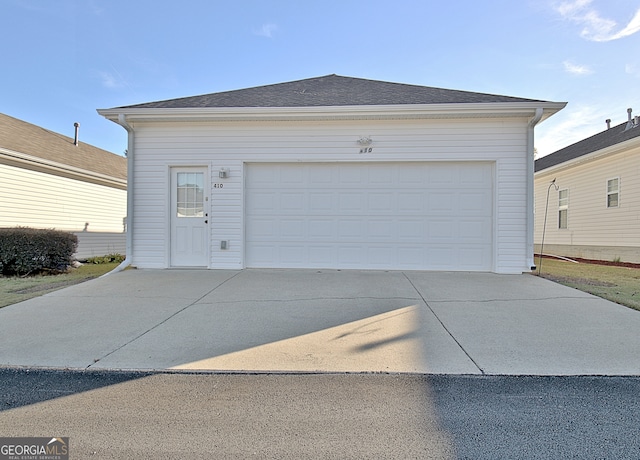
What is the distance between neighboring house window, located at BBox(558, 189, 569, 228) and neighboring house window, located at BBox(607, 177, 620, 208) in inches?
88.8

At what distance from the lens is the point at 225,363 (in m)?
3.37

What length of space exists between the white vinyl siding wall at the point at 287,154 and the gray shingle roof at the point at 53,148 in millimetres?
4819

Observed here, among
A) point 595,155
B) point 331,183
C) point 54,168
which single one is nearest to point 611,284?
point 331,183

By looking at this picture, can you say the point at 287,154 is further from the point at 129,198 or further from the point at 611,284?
the point at 611,284

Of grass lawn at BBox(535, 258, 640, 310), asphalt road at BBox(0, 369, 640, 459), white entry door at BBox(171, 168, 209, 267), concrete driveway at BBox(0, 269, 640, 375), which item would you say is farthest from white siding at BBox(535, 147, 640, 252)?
white entry door at BBox(171, 168, 209, 267)

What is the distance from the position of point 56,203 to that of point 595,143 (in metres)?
19.7

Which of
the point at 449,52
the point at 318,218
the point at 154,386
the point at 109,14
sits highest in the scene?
the point at 109,14

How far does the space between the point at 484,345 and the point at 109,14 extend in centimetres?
1328

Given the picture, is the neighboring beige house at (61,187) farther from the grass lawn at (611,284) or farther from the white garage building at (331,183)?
the grass lawn at (611,284)

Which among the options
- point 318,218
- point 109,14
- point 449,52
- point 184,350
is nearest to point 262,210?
point 318,218

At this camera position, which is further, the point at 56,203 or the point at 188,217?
the point at 56,203

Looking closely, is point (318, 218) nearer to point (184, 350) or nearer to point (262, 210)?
point (262, 210)

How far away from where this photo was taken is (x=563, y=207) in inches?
587

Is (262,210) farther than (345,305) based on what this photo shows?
Yes
